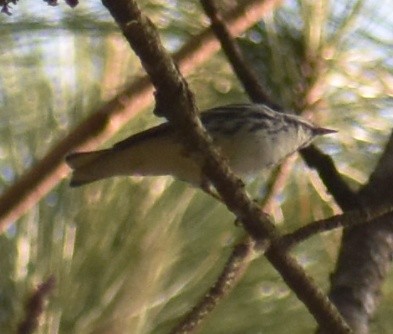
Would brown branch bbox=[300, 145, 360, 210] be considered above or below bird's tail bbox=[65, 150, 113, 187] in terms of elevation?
below

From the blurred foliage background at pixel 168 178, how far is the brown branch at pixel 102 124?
0.12 meters

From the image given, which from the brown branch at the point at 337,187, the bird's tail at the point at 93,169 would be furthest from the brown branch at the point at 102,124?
the brown branch at the point at 337,187

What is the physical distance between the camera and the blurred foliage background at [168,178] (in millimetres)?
1291

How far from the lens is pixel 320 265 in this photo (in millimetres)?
1468

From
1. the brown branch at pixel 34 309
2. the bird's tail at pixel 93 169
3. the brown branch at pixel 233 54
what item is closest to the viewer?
the brown branch at pixel 34 309

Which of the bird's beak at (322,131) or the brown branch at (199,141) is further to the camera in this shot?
the bird's beak at (322,131)

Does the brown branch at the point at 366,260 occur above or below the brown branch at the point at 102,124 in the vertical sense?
below

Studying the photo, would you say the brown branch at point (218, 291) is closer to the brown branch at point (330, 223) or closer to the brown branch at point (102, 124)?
the brown branch at point (330, 223)

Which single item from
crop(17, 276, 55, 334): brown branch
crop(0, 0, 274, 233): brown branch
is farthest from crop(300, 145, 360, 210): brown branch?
crop(17, 276, 55, 334): brown branch

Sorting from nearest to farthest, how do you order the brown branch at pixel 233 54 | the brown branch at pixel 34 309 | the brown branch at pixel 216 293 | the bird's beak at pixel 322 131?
the brown branch at pixel 34 309 < the brown branch at pixel 216 293 < the brown branch at pixel 233 54 < the bird's beak at pixel 322 131

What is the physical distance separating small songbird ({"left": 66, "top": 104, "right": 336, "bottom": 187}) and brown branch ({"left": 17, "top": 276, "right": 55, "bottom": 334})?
0.48 m

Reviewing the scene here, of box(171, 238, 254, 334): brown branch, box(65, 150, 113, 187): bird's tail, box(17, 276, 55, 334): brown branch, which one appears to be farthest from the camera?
box(65, 150, 113, 187): bird's tail

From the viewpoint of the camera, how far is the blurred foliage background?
1.29m

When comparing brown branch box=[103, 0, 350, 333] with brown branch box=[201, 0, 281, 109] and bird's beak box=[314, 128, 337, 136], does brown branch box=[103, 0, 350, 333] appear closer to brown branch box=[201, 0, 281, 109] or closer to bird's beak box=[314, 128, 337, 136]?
brown branch box=[201, 0, 281, 109]
